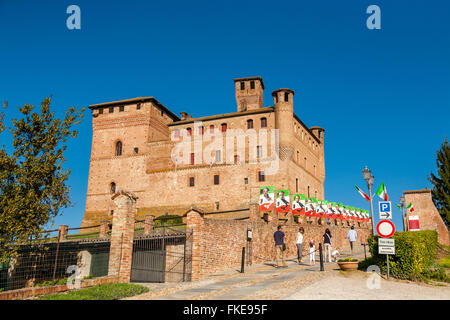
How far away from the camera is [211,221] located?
52.4 ft

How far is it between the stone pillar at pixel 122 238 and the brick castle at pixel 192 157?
82.7 ft

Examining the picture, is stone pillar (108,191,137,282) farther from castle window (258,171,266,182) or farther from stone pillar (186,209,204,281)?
castle window (258,171,266,182)

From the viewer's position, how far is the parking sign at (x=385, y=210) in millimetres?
11533

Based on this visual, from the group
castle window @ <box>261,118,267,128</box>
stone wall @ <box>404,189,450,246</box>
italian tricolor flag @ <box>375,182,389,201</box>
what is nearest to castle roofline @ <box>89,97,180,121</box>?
castle window @ <box>261,118,267,128</box>

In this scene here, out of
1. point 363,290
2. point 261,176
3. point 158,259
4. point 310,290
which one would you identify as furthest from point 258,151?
point 310,290

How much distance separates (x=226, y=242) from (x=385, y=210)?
25.1 feet

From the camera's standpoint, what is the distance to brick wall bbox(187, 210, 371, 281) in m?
14.2

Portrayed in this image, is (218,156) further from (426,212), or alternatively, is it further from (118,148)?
(426,212)

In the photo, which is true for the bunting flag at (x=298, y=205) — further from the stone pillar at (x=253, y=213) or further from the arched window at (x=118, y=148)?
the arched window at (x=118, y=148)

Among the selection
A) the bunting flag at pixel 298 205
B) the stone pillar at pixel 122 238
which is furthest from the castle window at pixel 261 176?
the stone pillar at pixel 122 238

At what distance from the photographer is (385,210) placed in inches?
460

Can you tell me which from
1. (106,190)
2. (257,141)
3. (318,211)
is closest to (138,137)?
(106,190)

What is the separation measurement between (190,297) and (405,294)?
5.53 m

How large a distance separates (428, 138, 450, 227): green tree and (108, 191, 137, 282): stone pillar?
27.0m
